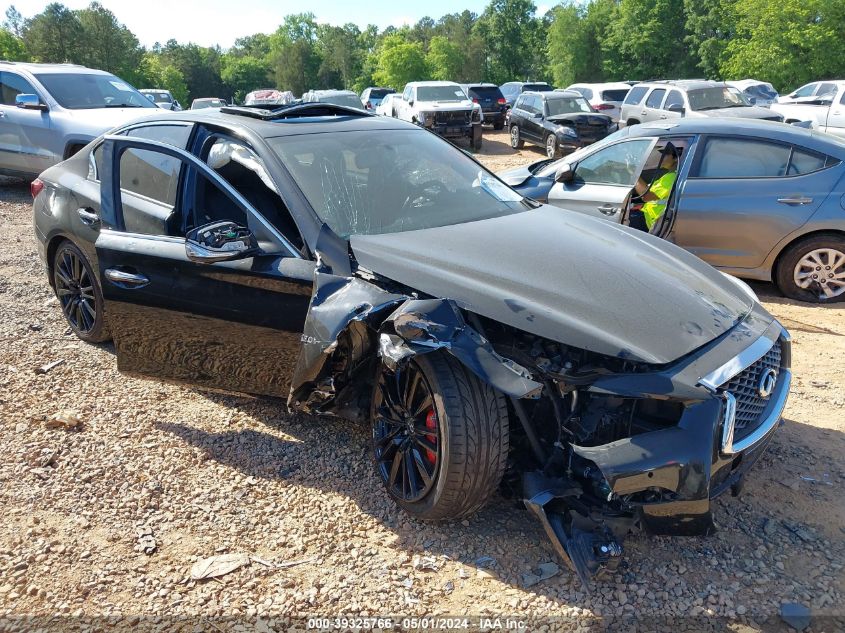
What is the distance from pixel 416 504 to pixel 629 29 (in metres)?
52.1

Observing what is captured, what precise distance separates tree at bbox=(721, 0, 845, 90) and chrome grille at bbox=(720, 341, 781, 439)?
108 ft

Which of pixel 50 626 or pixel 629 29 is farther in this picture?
pixel 629 29

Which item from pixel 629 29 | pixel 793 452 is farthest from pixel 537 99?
pixel 629 29

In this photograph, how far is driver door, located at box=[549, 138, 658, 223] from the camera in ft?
20.4

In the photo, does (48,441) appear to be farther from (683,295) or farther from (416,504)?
(683,295)

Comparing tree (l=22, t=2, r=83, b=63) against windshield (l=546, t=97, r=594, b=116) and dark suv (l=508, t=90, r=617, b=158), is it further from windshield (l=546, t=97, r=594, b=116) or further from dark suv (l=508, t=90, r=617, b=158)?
windshield (l=546, t=97, r=594, b=116)

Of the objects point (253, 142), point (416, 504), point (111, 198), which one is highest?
point (253, 142)

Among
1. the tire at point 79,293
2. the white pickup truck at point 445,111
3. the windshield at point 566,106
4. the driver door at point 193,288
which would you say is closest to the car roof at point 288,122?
the driver door at point 193,288

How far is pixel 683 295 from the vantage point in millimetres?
3037

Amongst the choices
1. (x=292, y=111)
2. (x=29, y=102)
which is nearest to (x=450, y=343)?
(x=292, y=111)

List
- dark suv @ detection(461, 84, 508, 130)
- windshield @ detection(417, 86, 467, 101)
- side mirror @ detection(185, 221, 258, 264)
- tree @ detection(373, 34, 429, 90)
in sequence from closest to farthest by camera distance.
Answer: side mirror @ detection(185, 221, 258, 264) → windshield @ detection(417, 86, 467, 101) → dark suv @ detection(461, 84, 508, 130) → tree @ detection(373, 34, 429, 90)

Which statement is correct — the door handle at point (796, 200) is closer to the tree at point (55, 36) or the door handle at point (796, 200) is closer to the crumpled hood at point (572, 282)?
the crumpled hood at point (572, 282)

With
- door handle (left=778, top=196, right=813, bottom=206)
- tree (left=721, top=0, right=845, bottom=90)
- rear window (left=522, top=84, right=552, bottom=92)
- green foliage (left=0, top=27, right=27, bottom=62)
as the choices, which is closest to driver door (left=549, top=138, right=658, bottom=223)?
door handle (left=778, top=196, right=813, bottom=206)

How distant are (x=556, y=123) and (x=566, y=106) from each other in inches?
51.5
